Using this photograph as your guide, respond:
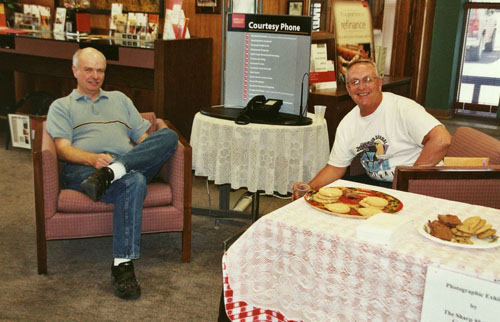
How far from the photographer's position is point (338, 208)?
5.67 ft

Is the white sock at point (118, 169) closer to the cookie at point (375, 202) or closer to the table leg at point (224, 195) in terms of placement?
the table leg at point (224, 195)

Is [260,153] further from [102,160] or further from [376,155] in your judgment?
[102,160]

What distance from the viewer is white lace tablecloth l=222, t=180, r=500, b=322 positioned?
4.78ft

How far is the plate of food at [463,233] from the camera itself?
150cm

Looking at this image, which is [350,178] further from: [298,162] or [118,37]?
[118,37]

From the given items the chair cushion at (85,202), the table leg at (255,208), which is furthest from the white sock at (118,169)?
the table leg at (255,208)

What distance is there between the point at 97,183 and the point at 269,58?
4.52 feet

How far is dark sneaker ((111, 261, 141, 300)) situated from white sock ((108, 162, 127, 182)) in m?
0.45

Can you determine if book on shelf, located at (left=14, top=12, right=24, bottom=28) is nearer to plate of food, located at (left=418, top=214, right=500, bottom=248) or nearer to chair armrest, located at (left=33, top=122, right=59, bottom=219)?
chair armrest, located at (left=33, top=122, right=59, bottom=219)

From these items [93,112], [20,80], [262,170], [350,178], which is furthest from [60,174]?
[20,80]

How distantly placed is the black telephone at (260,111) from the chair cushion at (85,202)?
64 centimetres

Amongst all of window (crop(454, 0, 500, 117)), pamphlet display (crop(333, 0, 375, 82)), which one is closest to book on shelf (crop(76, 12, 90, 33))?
pamphlet display (crop(333, 0, 375, 82))

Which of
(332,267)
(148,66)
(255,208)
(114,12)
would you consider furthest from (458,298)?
(114,12)

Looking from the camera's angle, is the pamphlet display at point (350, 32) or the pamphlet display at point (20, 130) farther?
the pamphlet display at point (20, 130)
